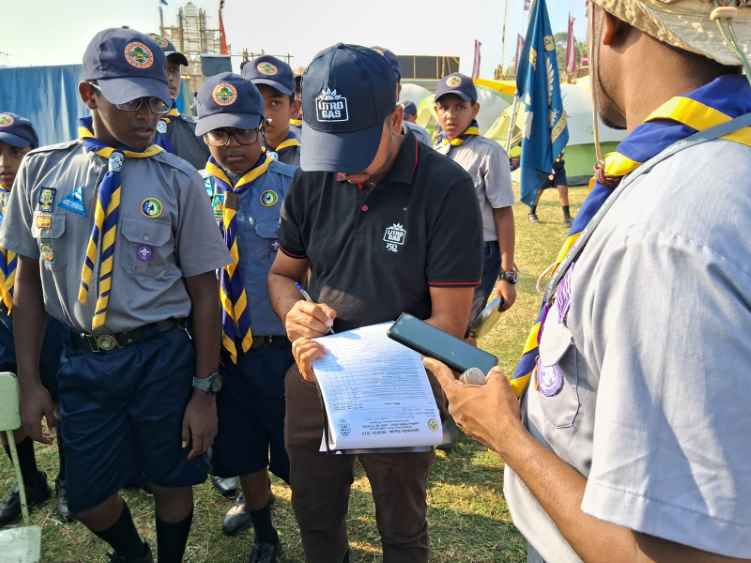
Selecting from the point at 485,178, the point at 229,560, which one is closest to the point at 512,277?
the point at 485,178

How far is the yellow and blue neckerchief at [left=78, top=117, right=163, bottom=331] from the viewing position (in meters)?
2.20

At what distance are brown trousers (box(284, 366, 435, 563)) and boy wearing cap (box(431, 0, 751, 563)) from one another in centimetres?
106

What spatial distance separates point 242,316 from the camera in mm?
2709

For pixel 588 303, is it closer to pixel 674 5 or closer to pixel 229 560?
pixel 674 5

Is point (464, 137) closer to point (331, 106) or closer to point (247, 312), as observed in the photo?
point (247, 312)

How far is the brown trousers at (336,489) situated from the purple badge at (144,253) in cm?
75

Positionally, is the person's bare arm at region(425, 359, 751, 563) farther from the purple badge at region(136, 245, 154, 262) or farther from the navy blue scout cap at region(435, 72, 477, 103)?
the navy blue scout cap at region(435, 72, 477, 103)

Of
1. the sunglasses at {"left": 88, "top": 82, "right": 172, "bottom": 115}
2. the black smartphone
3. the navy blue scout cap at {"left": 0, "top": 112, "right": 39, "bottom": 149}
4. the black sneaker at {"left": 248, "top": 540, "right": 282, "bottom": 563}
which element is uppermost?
the sunglasses at {"left": 88, "top": 82, "right": 172, "bottom": 115}

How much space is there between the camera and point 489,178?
4.30 metres

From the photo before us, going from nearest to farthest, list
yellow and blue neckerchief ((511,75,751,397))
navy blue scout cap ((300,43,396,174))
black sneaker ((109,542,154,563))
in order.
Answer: yellow and blue neckerchief ((511,75,751,397)) < navy blue scout cap ((300,43,396,174)) < black sneaker ((109,542,154,563))

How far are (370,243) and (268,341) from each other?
1040mm

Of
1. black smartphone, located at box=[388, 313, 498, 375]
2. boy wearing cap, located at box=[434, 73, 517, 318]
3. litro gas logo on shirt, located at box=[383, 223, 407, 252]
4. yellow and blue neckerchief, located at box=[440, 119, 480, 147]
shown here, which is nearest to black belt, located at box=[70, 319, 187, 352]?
litro gas logo on shirt, located at box=[383, 223, 407, 252]

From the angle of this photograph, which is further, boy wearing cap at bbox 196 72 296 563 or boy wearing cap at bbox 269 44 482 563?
boy wearing cap at bbox 196 72 296 563

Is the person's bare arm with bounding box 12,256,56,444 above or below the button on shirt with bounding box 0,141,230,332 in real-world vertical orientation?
below
